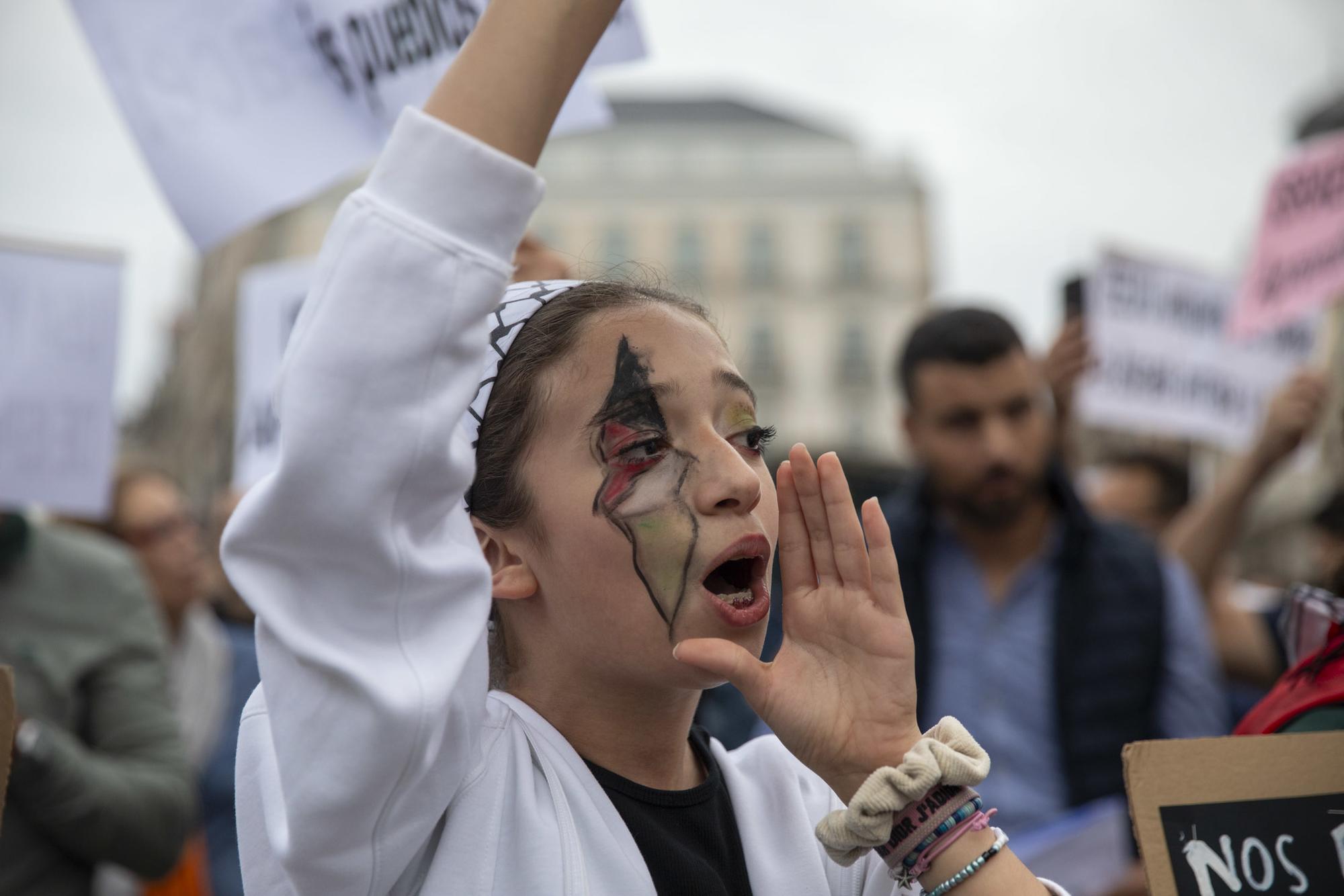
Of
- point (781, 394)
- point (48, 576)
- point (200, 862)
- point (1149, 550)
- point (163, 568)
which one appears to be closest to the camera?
point (48, 576)

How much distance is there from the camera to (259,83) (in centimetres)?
292

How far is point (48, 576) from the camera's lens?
3.23 meters

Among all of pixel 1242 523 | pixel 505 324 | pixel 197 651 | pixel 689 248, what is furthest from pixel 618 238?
pixel 505 324

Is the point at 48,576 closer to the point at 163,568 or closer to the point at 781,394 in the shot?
the point at 163,568

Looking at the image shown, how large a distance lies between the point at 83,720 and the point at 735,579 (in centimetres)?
215

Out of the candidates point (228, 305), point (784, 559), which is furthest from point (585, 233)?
point (784, 559)

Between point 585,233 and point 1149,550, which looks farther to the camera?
point 585,233

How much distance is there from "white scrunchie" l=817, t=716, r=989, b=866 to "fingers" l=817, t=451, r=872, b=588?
212 mm

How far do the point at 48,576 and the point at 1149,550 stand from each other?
9.15 feet

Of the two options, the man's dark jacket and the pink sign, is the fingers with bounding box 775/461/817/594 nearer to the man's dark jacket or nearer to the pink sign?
the man's dark jacket

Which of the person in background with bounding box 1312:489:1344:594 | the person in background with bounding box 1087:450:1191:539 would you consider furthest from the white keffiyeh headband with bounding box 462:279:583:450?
the person in background with bounding box 1087:450:1191:539

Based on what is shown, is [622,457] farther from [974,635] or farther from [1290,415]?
[1290,415]

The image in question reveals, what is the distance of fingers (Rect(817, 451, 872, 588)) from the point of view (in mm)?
1628

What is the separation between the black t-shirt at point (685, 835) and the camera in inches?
63.7
